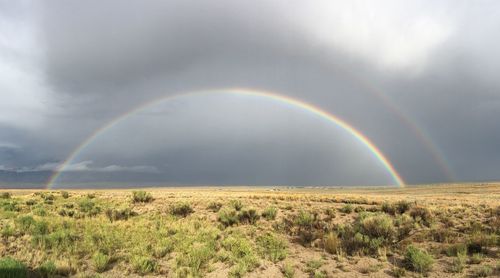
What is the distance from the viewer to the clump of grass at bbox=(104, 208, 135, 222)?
23594 millimetres

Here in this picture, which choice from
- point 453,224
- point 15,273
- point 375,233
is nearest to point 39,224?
point 15,273

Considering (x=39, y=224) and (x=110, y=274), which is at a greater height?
(x=39, y=224)

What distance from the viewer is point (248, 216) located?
23.1m

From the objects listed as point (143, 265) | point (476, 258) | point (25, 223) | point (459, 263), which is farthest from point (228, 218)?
point (476, 258)

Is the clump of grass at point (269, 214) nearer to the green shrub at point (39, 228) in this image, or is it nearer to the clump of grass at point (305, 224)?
the clump of grass at point (305, 224)

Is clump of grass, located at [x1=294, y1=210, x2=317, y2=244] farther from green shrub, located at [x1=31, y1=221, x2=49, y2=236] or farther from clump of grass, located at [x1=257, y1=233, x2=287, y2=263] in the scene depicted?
green shrub, located at [x1=31, y1=221, x2=49, y2=236]

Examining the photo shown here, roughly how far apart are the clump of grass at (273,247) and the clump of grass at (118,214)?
9743mm

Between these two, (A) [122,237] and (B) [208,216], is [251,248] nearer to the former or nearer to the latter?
(A) [122,237]

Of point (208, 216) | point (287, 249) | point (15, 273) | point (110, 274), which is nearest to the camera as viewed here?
point (15, 273)

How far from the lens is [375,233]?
Answer: 18.5 m

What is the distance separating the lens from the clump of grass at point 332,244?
16.2m

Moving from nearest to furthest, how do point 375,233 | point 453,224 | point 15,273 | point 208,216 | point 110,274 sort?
point 15,273
point 110,274
point 375,233
point 453,224
point 208,216

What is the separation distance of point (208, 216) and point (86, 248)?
9.66m

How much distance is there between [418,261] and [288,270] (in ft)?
14.5
